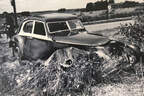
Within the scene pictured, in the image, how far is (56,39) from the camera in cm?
462

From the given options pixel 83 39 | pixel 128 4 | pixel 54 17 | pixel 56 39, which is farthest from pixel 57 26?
→ pixel 128 4

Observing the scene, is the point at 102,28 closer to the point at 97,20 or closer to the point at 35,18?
the point at 97,20

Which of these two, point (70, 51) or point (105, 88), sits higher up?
point (70, 51)

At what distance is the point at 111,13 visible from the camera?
483cm

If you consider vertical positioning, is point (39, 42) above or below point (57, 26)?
below

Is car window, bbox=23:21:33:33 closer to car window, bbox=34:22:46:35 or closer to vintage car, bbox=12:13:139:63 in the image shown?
vintage car, bbox=12:13:139:63

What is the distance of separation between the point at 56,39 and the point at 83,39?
1.47 ft

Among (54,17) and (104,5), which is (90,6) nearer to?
(104,5)

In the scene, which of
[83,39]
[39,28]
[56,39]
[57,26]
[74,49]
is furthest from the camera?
[39,28]

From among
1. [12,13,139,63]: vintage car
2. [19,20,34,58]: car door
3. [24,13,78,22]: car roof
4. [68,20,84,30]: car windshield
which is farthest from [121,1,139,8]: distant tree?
[19,20,34,58]: car door

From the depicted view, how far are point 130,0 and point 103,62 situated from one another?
3.90 feet

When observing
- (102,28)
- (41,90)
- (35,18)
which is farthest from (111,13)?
(41,90)

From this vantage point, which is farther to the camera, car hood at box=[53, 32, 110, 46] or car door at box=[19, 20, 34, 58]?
car door at box=[19, 20, 34, 58]

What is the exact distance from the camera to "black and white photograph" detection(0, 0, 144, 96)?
4098mm
